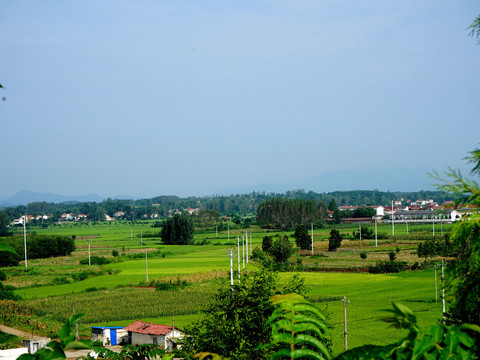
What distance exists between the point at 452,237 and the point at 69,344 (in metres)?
1.83

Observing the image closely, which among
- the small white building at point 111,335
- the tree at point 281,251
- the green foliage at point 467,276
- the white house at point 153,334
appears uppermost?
the green foliage at point 467,276

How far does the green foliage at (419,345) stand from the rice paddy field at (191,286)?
62.5ft

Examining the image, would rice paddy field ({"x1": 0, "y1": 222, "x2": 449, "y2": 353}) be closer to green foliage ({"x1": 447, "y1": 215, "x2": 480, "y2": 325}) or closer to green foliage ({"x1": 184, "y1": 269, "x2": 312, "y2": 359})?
green foliage ({"x1": 184, "y1": 269, "x2": 312, "y2": 359})

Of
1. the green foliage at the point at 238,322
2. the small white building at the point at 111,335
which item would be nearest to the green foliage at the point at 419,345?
the green foliage at the point at 238,322

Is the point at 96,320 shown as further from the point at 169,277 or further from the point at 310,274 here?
the point at 310,274

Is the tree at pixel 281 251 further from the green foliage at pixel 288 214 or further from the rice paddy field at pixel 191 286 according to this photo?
the green foliage at pixel 288 214

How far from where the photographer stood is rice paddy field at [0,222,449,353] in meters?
31.9

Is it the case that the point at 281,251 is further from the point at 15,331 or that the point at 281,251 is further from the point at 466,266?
the point at 466,266

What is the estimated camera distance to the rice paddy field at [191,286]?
31897 millimetres

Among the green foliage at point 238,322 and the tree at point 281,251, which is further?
the tree at point 281,251

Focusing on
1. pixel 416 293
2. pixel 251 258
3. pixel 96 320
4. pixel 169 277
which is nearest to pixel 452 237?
pixel 96 320

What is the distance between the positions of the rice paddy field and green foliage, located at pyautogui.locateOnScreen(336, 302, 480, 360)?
1905cm

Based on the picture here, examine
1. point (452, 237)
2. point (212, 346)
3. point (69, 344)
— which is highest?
point (452, 237)

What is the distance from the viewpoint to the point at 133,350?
20.7ft
